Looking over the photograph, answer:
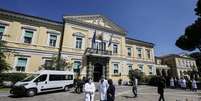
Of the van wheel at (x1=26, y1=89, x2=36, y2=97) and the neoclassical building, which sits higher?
the neoclassical building

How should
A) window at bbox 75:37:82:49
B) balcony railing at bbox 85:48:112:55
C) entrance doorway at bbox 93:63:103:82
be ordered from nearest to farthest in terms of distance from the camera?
balcony railing at bbox 85:48:112:55
window at bbox 75:37:82:49
entrance doorway at bbox 93:63:103:82

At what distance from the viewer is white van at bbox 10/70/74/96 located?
1305 cm

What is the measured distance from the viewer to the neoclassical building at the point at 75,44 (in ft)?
69.8

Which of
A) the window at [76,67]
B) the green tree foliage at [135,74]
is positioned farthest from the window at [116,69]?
the window at [76,67]

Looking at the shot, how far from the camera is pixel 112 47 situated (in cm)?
2978

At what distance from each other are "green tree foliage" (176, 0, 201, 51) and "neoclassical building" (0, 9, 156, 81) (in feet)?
28.5

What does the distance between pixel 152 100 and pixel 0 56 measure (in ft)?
51.8

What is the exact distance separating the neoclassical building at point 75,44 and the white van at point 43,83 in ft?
22.3

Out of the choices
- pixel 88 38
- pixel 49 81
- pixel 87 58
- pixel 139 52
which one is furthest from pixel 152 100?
pixel 139 52

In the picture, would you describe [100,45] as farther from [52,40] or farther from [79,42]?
[52,40]

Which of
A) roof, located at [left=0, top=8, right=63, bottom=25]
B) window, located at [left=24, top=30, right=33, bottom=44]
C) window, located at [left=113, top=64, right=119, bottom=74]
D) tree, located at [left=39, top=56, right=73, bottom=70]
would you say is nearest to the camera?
tree, located at [left=39, top=56, right=73, bottom=70]

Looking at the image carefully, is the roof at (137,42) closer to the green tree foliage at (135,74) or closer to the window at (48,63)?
the green tree foliage at (135,74)

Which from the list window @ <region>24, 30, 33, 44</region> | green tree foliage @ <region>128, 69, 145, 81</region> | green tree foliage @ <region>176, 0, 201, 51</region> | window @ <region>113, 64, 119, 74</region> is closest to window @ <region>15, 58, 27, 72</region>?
window @ <region>24, 30, 33, 44</region>

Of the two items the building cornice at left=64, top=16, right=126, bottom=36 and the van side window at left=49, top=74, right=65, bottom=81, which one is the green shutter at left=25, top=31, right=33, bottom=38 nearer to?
the building cornice at left=64, top=16, right=126, bottom=36
